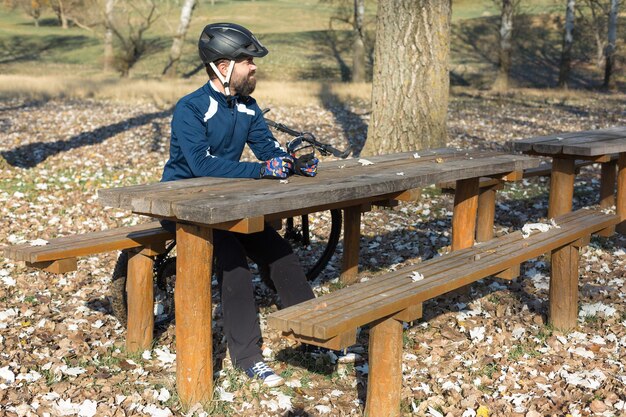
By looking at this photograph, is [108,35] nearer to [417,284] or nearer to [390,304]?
[417,284]

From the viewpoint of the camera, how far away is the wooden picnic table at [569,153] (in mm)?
6988

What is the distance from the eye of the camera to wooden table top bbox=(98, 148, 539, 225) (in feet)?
13.3

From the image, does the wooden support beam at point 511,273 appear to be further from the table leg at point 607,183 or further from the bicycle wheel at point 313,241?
the table leg at point 607,183

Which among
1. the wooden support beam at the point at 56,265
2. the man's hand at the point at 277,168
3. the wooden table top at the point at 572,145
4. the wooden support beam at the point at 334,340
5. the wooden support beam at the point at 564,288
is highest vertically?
the man's hand at the point at 277,168

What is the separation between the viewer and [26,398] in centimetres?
471

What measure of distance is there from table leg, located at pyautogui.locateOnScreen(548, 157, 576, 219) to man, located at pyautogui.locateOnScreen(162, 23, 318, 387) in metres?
3.19

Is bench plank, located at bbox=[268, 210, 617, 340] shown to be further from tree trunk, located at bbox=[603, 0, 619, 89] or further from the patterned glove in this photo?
tree trunk, located at bbox=[603, 0, 619, 89]

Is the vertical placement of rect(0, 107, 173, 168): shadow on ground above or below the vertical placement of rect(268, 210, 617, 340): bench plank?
below

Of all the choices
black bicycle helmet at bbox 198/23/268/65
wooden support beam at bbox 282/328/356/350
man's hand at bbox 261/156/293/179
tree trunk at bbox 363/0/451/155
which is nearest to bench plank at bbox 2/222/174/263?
man's hand at bbox 261/156/293/179

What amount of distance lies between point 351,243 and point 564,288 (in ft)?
6.00

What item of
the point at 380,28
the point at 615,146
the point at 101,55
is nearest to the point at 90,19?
the point at 101,55

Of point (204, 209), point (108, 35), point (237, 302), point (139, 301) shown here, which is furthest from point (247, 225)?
point (108, 35)

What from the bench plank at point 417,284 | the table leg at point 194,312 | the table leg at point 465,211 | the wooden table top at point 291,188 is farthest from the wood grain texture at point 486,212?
the table leg at point 194,312

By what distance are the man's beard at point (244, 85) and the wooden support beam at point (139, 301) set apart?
128 centimetres
